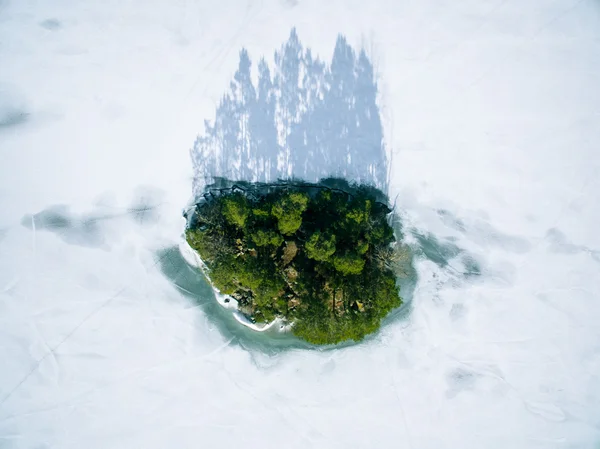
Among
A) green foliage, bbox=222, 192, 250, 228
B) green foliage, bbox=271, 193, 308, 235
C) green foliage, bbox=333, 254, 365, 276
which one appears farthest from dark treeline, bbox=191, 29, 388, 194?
green foliage, bbox=333, 254, 365, 276

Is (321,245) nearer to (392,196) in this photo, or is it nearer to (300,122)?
(392,196)

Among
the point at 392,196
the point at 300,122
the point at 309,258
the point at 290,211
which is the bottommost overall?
the point at 309,258

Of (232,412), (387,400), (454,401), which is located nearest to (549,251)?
(454,401)

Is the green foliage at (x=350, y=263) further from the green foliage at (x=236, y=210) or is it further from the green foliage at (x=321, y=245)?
the green foliage at (x=236, y=210)

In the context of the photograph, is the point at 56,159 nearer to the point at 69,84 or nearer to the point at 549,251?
the point at 69,84

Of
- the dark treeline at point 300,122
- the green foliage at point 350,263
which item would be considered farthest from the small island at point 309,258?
the dark treeline at point 300,122

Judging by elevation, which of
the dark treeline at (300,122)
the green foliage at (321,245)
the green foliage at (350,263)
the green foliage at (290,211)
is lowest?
the green foliage at (350,263)

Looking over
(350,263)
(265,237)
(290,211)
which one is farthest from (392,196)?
(265,237)

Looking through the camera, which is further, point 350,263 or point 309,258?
point 309,258
